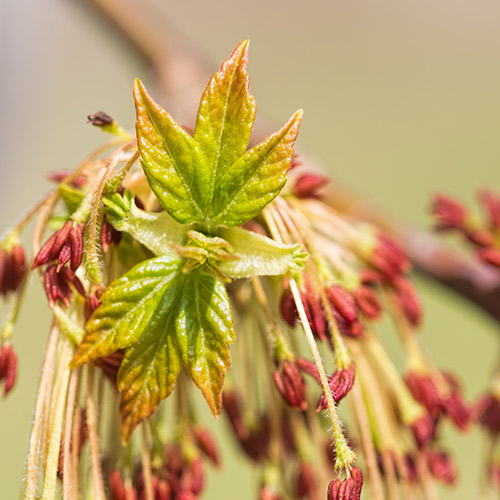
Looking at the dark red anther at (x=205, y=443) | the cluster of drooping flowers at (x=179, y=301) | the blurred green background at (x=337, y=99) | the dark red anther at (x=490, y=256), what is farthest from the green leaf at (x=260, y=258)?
the blurred green background at (x=337, y=99)

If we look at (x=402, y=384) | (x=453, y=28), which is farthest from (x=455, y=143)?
(x=402, y=384)

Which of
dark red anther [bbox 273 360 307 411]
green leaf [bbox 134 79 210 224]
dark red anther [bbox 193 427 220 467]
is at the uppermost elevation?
green leaf [bbox 134 79 210 224]

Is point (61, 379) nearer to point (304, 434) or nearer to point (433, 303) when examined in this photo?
point (304, 434)

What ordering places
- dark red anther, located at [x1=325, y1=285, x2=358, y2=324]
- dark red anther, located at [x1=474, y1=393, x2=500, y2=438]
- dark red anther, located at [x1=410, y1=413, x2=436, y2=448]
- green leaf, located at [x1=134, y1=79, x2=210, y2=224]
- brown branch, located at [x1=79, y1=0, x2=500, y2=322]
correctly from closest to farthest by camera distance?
green leaf, located at [x1=134, y1=79, x2=210, y2=224], dark red anther, located at [x1=325, y1=285, x2=358, y2=324], dark red anther, located at [x1=410, y1=413, x2=436, y2=448], dark red anther, located at [x1=474, y1=393, x2=500, y2=438], brown branch, located at [x1=79, y1=0, x2=500, y2=322]

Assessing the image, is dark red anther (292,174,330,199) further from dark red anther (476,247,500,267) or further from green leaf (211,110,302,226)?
dark red anther (476,247,500,267)

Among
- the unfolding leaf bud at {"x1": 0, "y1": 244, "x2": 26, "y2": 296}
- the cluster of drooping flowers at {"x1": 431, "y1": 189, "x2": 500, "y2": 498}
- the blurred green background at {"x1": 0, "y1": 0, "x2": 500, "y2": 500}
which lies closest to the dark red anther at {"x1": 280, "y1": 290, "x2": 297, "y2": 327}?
the unfolding leaf bud at {"x1": 0, "y1": 244, "x2": 26, "y2": 296}

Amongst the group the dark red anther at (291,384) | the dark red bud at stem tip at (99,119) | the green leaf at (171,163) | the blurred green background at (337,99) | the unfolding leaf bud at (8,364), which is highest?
the blurred green background at (337,99)

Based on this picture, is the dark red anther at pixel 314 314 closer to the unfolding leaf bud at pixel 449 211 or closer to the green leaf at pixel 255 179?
the green leaf at pixel 255 179
